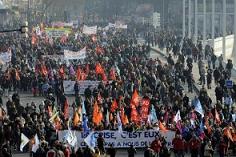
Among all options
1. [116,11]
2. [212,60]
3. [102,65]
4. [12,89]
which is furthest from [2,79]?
[116,11]

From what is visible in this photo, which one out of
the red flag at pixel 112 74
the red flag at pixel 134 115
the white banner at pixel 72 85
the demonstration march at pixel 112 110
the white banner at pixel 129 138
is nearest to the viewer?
the demonstration march at pixel 112 110

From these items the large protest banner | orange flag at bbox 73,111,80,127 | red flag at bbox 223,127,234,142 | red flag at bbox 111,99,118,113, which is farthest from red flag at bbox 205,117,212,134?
the large protest banner

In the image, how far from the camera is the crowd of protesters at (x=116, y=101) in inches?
989

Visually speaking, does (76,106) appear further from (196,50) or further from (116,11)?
(116,11)

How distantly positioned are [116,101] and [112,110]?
4.67 feet

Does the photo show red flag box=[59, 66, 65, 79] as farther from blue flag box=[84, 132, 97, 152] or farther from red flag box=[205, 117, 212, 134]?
blue flag box=[84, 132, 97, 152]

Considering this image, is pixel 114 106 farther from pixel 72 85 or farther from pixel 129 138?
pixel 72 85

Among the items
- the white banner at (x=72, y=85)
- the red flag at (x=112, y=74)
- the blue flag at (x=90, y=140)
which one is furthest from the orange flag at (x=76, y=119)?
the white banner at (x=72, y=85)

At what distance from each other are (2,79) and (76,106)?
10061 millimetres

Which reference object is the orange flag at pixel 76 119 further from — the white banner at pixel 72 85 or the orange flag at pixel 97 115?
the white banner at pixel 72 85

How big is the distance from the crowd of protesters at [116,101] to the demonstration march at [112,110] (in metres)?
0.03

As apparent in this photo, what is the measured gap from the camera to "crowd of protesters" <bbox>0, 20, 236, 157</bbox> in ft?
82.4

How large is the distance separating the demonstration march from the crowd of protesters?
30 mm

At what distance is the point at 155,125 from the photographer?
2664 cm
